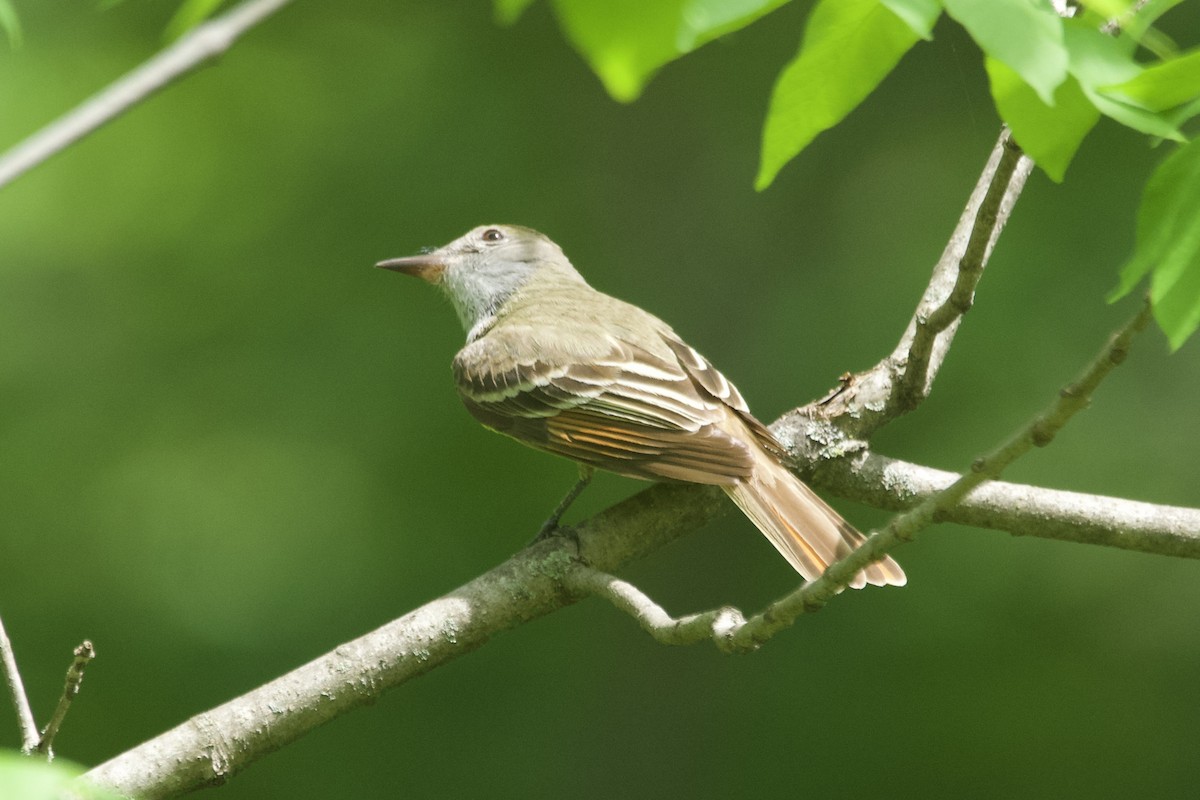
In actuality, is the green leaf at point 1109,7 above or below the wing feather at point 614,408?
above

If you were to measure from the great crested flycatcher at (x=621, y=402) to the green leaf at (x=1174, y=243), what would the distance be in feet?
5.72

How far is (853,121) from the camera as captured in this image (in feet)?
28.0

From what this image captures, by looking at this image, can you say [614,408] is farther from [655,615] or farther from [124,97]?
[124,97]

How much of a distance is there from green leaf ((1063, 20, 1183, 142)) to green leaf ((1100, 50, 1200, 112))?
15 millimetres

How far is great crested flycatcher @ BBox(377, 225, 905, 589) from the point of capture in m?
4.51

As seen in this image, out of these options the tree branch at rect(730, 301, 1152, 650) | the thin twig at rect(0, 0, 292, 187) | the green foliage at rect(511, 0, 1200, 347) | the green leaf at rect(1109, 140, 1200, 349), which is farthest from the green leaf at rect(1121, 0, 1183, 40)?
Answer: the thin twig at rect(0, 0, 292, 187)

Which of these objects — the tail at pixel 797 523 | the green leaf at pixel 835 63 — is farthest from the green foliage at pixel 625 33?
the tail at pixel 797 523

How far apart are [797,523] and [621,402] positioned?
0.88m

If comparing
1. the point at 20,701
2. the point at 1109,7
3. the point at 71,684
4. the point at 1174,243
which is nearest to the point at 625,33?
the point at 1109,7

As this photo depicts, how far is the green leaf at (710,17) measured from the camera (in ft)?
5.28

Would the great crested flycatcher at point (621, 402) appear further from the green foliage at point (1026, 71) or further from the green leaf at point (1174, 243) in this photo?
the green foliage at point (1026, 71)

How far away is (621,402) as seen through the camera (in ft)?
16.5

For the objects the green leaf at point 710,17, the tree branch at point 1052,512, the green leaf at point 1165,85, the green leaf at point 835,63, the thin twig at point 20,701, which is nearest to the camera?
the green leaf at point 710,17

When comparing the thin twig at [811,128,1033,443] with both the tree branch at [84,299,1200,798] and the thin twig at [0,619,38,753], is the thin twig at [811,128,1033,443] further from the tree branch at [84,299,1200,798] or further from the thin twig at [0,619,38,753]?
the thin twig at [0,619,38,753]
